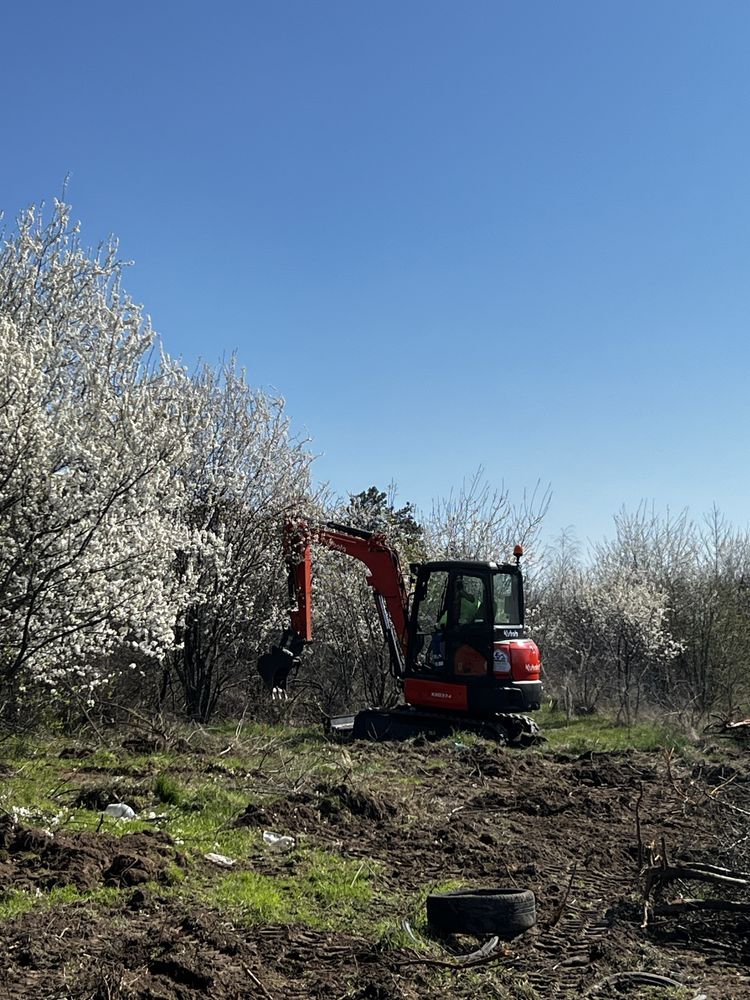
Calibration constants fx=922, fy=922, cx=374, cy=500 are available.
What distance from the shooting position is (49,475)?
9.25 m

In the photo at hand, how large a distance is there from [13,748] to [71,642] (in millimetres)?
1391

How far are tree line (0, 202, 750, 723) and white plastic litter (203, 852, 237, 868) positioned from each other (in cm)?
364

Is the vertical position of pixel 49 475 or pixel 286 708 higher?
pixel 49 475

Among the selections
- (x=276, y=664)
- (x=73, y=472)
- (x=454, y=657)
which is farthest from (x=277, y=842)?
(x=454, y=657)

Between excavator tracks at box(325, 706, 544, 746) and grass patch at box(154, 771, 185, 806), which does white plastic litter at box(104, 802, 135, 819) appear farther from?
excavator tracks at box(325, 706, 544, 746)

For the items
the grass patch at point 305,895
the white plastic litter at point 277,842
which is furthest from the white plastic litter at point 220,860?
the white plastic litter at point 277,842

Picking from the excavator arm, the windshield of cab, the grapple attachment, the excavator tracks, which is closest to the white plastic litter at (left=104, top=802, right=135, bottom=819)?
the grapple attachment

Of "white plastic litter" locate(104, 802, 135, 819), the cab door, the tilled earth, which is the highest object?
the cab door

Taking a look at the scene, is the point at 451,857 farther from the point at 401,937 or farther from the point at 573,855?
the point at 401,937

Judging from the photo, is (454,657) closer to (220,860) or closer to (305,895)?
(220,860)

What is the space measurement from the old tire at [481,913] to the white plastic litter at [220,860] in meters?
1.66

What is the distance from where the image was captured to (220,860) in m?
6.34

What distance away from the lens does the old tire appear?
5.12 meters

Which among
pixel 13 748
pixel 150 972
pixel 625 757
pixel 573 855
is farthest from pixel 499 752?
pixel 150 972
